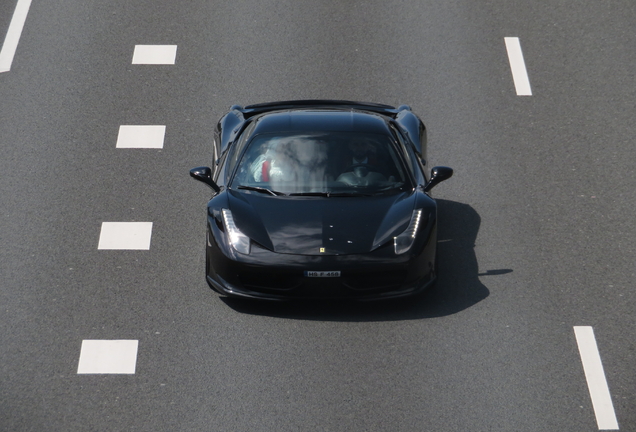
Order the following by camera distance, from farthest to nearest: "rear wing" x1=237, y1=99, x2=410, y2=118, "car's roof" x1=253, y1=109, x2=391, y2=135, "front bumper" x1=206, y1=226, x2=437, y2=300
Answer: "rear wing" x1=237, y1=99, x2=410, y2=118 → "car's roof" x1=253, y1=109, x2=391, y2=135 → "front bumper" x1=206, y1=226, x2=437, y2=300

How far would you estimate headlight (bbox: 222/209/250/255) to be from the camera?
8.63m

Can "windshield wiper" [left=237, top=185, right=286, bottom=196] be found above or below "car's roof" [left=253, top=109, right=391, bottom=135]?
below

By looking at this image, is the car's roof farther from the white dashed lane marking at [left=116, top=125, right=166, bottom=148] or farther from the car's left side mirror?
the white dashed lane marking at [left=116, top=125, right=166, bottom=148]

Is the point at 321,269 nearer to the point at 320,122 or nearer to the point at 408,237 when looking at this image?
the point at 408,237

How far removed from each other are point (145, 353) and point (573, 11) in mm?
9484

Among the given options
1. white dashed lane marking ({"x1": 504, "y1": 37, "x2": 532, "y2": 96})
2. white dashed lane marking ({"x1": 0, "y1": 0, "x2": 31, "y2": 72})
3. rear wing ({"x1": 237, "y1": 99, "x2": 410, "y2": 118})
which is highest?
rear wing ({"x1": 237, "y1": 99, "x2": 410, "y2": 118})

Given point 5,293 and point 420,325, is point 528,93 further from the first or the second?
point 5,293

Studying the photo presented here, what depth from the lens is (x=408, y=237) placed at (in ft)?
28.7

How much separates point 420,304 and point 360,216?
999 mm

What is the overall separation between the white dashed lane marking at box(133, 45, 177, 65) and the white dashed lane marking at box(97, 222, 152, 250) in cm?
399

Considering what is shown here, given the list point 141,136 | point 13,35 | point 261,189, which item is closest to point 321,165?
point 261,189

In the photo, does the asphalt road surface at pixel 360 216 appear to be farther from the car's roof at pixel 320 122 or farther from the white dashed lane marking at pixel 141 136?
the car's roof at pixel 320 122

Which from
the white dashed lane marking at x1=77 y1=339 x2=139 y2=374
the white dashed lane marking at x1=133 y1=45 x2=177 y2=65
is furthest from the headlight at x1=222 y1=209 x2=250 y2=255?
the white dashed lane marking at x1=133 y1=45 x2=177 y2=65

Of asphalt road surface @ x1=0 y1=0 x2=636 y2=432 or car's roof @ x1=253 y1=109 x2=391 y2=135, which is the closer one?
asphalt road surface @ x1=0 y1=0 x2=636 y2=432
